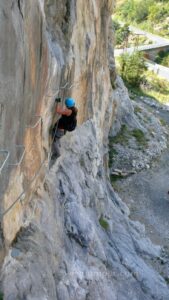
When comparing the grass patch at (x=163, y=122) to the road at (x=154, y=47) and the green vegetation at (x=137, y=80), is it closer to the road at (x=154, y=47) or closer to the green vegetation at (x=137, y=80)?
the green vegetation at (x=137, y=80)

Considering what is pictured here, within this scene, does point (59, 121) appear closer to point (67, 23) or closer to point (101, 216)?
point (67, 23)

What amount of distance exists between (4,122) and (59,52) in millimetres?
5001

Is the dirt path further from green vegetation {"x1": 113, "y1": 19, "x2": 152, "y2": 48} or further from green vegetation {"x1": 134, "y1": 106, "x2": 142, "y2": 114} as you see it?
green vegetation {"x1": 113, "y1": 19, "x2": 152, "y2": 48}

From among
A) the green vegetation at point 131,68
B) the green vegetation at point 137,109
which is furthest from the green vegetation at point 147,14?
the green vegetation at point 137,109

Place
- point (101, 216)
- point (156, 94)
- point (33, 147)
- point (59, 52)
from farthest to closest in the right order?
point (156, 94)
point (101, 216)
point (59, 52)
point (33, 147)

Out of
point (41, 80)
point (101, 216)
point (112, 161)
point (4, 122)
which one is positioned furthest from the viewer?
point (112, 161)

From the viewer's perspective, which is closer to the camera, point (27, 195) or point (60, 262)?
point (27, 195)

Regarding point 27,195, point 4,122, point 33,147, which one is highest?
point 4,122

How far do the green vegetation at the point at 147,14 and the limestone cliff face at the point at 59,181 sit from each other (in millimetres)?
96261

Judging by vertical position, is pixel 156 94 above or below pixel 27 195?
below

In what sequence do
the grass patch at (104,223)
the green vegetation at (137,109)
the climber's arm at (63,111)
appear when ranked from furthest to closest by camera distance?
the green vegetation at (137,109) < the grass patch at (104,223) < the climber's arm at (63,111)

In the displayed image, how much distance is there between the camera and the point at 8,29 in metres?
8.10

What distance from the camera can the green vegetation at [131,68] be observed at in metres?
52.2

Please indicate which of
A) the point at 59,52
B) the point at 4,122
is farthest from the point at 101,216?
the point at 4,122
